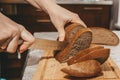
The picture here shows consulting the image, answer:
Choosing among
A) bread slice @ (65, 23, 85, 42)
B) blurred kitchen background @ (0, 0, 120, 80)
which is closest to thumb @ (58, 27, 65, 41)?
bread slice @ (65, 23, 85, 42)

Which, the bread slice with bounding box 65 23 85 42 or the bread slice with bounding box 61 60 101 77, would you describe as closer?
the bread slice with bounding box 61 60 101 77

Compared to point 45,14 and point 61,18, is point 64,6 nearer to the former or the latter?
point 45,14

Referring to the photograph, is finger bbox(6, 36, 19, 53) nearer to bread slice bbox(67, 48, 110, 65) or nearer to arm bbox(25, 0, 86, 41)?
bread slice bbox(67, 48, 110, 65)

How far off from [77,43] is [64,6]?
1453 millimetres

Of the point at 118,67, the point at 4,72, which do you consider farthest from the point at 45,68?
the point at 4,72

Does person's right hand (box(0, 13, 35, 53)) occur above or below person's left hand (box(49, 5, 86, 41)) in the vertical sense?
above

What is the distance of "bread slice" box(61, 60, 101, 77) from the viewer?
0.81m

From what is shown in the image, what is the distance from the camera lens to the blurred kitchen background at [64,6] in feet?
7.69

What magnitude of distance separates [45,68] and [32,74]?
0.18 ft

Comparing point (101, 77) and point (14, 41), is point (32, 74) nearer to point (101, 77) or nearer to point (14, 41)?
point (14, 41)

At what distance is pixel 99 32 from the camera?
121 cm

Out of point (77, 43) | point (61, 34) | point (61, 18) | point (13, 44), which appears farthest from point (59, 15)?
point (13, 44)

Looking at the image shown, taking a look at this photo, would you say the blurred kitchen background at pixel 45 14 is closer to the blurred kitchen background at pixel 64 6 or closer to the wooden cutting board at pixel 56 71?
the blurred kitchen background at pixel 64 6

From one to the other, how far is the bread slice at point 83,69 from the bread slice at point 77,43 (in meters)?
0.13
